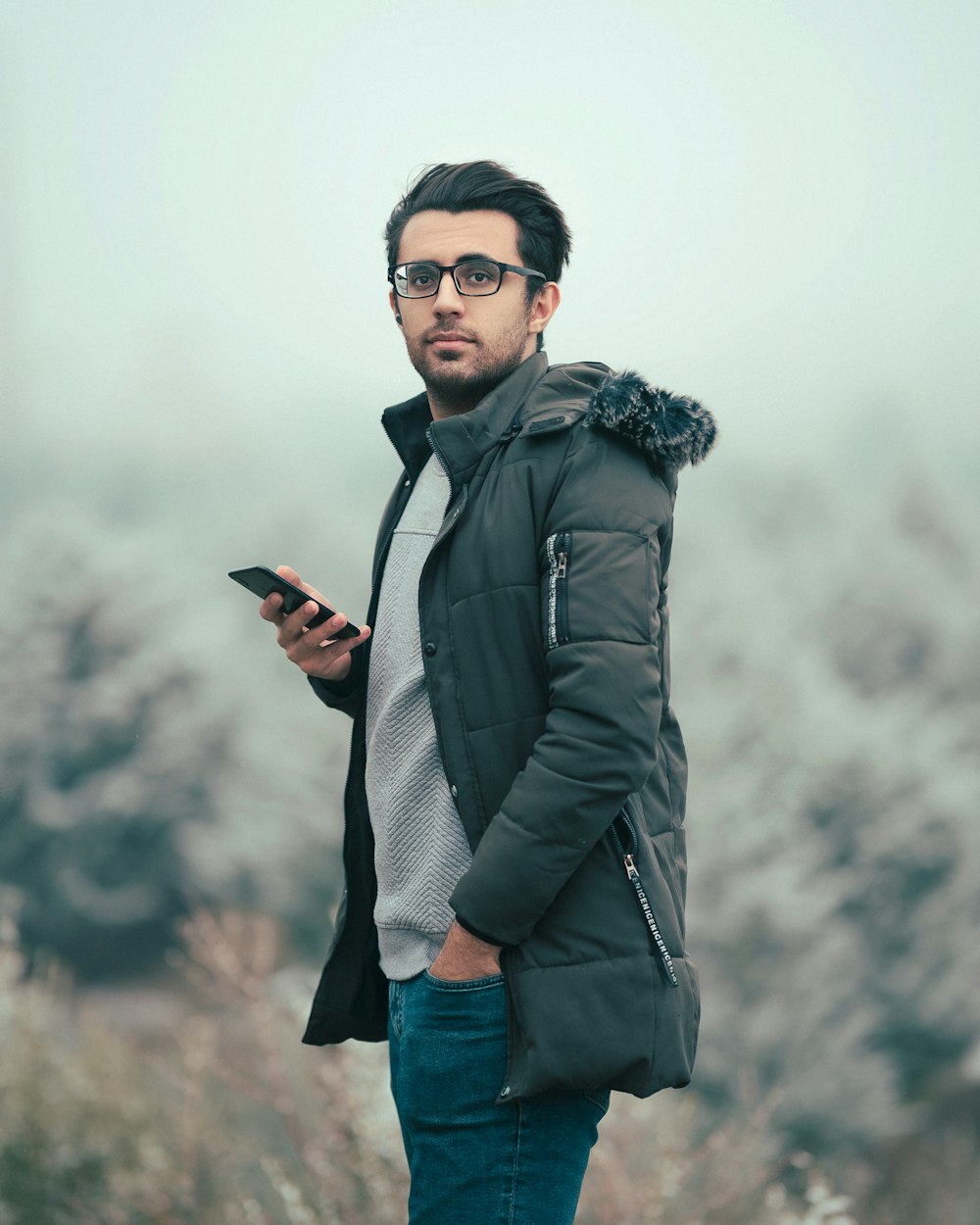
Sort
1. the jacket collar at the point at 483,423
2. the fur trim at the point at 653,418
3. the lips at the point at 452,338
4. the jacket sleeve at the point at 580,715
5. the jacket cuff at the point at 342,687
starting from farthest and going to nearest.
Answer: the jacket cuff at the point at 342,687, the lips at the point at 452,338, the jacket collar at the point at 483,423, the fur trim at the point at 653,418, the jacket sleeve at the point at 580,715

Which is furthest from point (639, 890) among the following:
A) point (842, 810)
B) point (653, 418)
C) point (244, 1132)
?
point (244, 1132)

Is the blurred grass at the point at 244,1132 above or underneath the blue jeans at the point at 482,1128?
underneath

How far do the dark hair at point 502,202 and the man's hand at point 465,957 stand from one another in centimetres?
95

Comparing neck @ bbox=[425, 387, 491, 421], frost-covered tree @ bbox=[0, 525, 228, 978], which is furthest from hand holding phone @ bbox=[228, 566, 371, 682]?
frost-covered tree @ bbox=[0, 525, 228, 978]

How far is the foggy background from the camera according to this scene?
10.1 ft

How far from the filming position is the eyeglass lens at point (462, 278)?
5.77 ft

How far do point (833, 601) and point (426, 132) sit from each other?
1664 mm

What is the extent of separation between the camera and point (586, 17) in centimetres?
318

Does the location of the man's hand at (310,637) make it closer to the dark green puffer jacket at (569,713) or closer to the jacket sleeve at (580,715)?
the dark green puffer jacket at (569,713)

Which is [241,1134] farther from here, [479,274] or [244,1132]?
[479,274]

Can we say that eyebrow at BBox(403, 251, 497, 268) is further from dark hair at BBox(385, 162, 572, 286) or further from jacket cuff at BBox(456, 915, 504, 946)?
jacket cuff at BBox(456, 915, 504, 946)

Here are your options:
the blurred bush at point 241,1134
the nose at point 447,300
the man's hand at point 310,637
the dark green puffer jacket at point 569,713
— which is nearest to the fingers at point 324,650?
the man's hand at point 310,637

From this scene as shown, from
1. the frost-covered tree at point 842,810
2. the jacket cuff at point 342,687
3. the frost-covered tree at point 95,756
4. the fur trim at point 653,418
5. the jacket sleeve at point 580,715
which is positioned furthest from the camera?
the frost-covered tree at point 95,756

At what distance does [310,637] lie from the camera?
5.81ft
